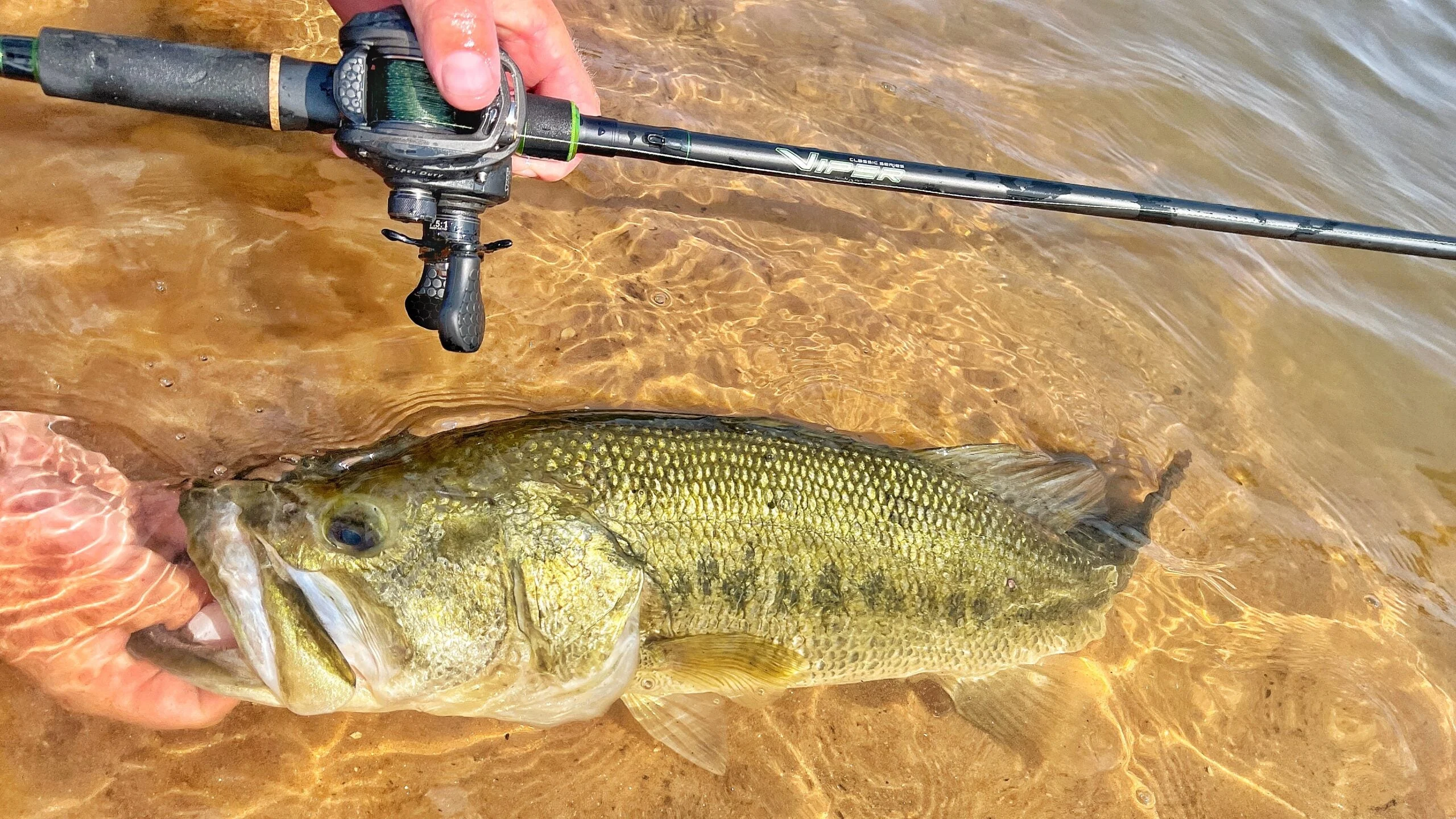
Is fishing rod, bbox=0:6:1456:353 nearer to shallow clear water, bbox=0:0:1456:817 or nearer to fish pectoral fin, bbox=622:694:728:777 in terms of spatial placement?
shallow clear water, bbox=0:0:1456:817

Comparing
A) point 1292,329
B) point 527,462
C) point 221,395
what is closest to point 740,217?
point 527,462

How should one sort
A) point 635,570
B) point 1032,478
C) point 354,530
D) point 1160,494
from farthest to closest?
point 1160,494 < point 1032,478 < point 635,570 < point 354,530

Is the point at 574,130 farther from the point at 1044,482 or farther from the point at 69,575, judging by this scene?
the point at 1044,482

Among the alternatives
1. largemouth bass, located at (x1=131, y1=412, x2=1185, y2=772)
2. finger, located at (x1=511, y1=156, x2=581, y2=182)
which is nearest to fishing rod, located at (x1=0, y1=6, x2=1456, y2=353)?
largemouth bass, located at (x1=131, y1=412, x2=1185, y2=772)

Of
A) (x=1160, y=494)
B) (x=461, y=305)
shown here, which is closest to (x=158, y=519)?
(x=461, y=305)

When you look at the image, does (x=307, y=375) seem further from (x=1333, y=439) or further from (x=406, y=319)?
(x=1333, y=439)

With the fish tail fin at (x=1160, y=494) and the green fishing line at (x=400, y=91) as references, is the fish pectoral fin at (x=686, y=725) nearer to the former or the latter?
the green fishing line at (x=400, y=91)

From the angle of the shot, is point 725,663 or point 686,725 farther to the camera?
point 686,725
